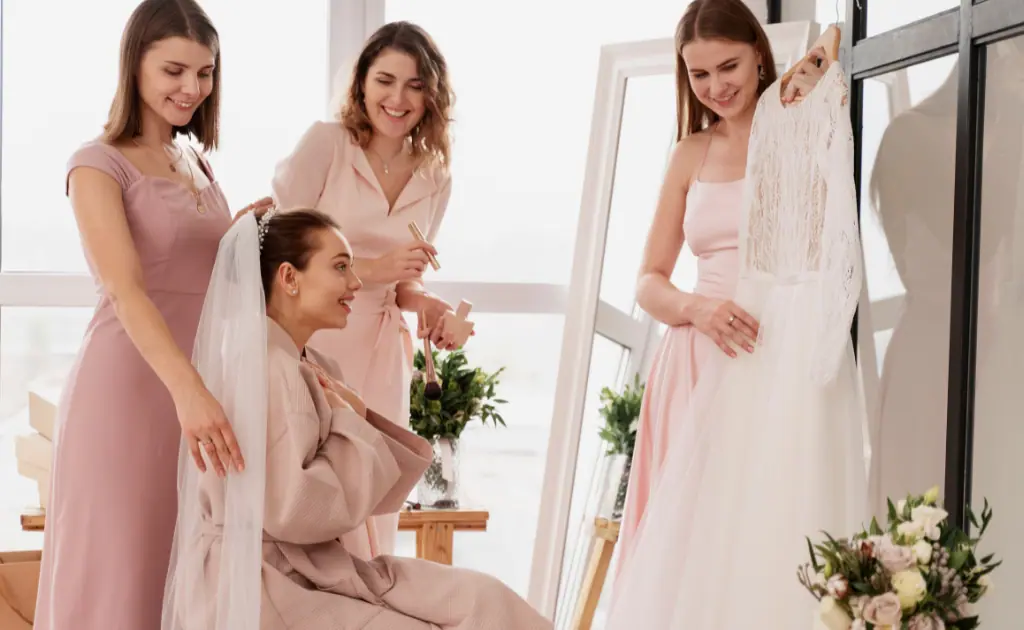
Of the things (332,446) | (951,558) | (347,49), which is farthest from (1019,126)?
(347,49)

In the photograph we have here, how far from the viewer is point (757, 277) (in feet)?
7.79

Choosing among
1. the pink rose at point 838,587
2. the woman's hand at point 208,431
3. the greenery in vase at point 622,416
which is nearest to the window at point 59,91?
the greenery in vase at point 622,416

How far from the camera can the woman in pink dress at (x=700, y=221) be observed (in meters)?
2.48

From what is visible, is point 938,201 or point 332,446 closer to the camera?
point 332,446

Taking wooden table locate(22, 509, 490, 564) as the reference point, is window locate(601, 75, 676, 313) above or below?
above

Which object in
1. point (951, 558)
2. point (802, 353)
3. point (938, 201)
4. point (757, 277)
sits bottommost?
point (951, 558)

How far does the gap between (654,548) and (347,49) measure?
6.95ft

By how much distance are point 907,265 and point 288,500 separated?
142cm

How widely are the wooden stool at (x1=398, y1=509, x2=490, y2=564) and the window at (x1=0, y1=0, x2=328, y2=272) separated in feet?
4.21

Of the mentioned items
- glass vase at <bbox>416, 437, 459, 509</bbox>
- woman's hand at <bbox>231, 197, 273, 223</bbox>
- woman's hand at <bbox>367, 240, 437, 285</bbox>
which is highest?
woman's hand at <bbox>231, 197, 273, 223</bbox>

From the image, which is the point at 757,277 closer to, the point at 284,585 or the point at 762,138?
the point at 762,138

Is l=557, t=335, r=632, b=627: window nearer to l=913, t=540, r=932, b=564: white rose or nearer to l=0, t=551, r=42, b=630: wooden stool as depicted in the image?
l=0, t=551, r=42, b=630: wooden stool

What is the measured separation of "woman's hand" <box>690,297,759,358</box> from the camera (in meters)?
2.37

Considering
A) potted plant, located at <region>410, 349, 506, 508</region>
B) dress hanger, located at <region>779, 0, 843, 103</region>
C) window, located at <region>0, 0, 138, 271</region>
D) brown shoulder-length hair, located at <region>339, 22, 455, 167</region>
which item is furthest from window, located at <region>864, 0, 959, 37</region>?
window, located at <region>0, 0, 138, 271</region>
